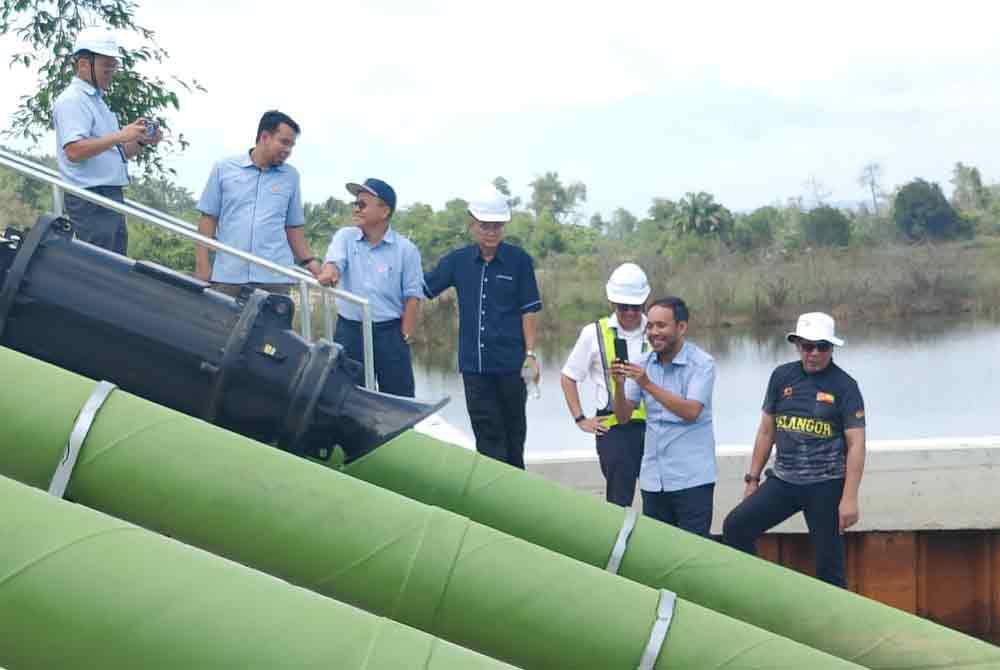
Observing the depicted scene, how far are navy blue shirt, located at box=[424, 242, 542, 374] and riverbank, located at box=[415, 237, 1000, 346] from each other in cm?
2438

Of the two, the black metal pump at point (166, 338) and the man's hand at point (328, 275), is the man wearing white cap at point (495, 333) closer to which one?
the man's hand at point (328, 275)

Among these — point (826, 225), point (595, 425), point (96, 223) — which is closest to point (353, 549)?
point (595, 425)

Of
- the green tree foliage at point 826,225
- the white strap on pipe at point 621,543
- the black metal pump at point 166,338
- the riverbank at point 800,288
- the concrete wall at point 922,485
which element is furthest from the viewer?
the green tree foliage at point 826,225

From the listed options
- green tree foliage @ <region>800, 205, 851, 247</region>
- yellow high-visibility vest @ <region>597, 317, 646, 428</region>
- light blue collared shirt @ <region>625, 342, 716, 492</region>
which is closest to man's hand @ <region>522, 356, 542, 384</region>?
yellow high-visibility vest @ <region>597, 317, 646, 428</region>

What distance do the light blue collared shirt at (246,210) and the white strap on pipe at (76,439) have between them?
2.59 m

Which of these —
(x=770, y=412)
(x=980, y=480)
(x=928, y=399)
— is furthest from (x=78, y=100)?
(x=928, y=399)

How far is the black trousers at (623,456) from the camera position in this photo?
700cm

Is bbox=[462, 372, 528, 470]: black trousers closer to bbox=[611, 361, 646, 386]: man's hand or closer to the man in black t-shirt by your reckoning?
bbox=[611, 361, 646, 386]: man's hand

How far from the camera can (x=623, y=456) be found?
703cm

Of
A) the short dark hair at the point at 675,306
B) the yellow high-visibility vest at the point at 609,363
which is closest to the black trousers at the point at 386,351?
the yellow high-visibility vest at the point at 609,363

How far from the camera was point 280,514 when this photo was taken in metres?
4.56

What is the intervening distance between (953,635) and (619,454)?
2.09m

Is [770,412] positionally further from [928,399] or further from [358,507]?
[928,399]

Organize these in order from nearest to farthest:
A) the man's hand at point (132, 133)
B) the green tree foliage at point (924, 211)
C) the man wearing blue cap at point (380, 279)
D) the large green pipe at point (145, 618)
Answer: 1. the large green pipe at point (145, 618)
2. the man's hand at point (132, 133)
3. the man wearing blue cap at point (380, 279)
4. the green tree foliage at point (924, 211)
